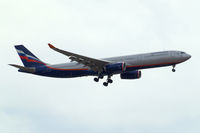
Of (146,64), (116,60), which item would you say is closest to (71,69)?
(116,60)

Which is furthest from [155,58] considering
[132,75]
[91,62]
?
[91,62]

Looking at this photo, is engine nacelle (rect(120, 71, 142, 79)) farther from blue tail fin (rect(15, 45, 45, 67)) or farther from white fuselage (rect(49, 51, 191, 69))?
blue tail fin (rect(15, 45, 45, 67))

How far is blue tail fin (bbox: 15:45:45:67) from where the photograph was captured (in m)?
72.2

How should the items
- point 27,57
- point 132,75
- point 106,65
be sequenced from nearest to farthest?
point 106,65 < point 132,75 < point 27,57

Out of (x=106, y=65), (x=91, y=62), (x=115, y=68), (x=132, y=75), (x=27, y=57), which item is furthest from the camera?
(x=27, y=57)

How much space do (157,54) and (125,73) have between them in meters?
7.59

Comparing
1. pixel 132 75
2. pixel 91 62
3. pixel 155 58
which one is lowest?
pixel 132 75

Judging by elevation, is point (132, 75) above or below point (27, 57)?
below

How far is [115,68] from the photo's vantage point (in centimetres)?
6500

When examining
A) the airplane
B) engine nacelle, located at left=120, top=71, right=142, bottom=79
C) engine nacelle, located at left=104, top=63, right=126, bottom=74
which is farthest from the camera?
engine nacelle, located at left=120, top=71, right=142, bottom=79

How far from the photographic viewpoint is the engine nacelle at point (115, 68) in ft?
212

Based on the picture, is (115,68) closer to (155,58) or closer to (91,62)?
(91,62)

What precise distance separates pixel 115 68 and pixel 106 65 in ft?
6.04

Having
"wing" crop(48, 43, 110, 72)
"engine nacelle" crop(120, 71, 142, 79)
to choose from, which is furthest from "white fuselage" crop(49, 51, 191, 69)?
"engine nacelle" crop(120, 71, 142, 79)
